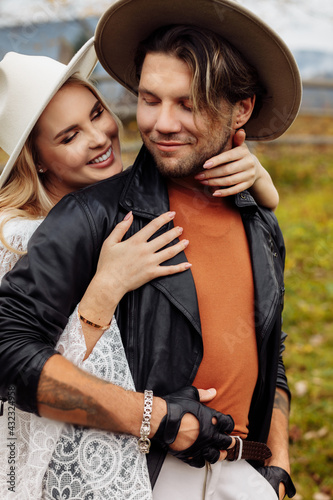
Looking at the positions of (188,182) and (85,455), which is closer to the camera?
(85,455)

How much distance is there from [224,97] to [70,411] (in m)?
1.15

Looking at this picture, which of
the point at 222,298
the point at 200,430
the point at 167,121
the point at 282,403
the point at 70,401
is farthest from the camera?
the point at 282,403

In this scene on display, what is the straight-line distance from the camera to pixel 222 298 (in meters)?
1.77

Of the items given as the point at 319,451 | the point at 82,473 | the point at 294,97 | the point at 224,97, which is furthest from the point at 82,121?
the point at 319,451

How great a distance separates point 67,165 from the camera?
6.72 feet

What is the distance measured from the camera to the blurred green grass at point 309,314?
341 centimetres

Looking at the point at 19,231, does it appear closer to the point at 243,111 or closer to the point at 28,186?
the point at 28,186

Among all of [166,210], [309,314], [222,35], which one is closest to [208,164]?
[166,210]

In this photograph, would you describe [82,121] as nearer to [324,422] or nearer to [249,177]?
[249,177]

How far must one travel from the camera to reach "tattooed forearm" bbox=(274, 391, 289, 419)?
7.34ft

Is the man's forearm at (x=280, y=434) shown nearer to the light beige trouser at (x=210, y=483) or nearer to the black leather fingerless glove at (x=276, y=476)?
the black leather fingerless glove at (x=276, y=476)

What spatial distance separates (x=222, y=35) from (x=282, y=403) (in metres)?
1.49

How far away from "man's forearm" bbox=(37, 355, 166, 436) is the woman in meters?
0.08

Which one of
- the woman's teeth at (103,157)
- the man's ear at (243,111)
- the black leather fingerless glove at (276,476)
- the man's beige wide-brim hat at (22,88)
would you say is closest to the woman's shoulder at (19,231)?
the man's beige wide-brim hat at (22,88)
